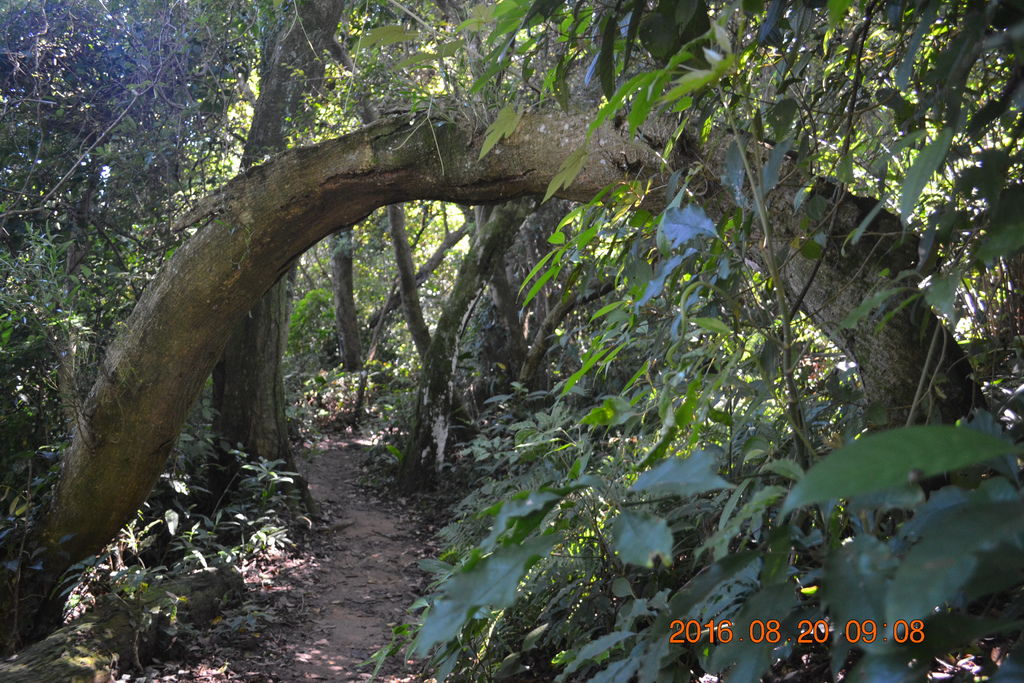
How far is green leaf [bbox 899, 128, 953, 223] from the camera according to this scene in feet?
2.93

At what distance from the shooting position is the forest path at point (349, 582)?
4258 millimetres

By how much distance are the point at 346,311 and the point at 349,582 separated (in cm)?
806

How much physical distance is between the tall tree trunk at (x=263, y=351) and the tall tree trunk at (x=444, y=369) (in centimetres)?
155

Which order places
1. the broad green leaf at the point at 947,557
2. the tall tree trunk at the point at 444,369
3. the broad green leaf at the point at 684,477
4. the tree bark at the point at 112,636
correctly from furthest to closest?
the tall tree trunk at the point at 444,369, the tree bark at the point at 112,636, the broad green leaf at the point at 684,477, the broad green leaf at the point at 947,557

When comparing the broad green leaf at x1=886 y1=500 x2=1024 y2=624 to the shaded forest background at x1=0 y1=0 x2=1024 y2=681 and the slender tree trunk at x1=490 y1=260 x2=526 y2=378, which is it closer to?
the shaded forest background at x1=0 y1=0 x2=1024 y2=681

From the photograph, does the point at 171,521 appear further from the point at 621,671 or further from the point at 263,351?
the point at 621,671

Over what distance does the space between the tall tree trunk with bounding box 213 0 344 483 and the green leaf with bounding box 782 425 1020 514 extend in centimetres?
639

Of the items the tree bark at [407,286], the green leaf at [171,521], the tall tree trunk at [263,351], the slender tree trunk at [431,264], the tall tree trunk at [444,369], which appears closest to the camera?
the green leaf at [171,521]

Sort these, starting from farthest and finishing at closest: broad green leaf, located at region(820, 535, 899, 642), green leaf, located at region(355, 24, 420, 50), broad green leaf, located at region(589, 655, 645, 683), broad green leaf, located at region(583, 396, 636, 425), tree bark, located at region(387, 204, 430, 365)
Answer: tree bark, located at region(387, 204, 430, 365) < green leaf, located at region(355, 24, 420, 50) < broad green leaf, located at region(589, 655, 645, 683) < broad green leaf, located at region(583, 396, 636, 425) < broad green leaf, located at region(820, 535, 899, 642)

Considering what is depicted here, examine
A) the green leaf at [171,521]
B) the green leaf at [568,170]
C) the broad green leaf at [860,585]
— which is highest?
the green leaf at [171,521]

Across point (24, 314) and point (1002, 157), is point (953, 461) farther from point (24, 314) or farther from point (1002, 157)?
point (24, 314)

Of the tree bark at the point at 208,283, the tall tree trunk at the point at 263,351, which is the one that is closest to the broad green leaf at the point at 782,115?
the tree bark at the point at 208,283

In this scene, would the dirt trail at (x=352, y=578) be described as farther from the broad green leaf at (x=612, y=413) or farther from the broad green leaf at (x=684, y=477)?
the broad green leaf at (x=684, y=477)
